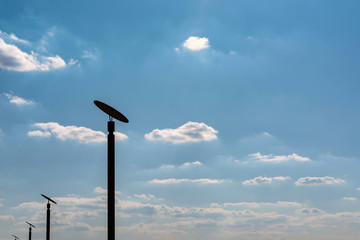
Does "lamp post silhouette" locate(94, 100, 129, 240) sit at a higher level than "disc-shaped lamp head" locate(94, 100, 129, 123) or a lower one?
lower

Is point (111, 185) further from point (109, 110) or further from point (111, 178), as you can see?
point (109, 110)

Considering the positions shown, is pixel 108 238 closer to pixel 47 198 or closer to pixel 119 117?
pixel 119 117

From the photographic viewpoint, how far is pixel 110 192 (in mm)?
16969

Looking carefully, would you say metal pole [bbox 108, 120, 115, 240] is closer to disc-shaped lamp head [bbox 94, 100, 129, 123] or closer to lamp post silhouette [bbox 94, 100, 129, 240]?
lamp post silhouette [bbox 94, 100, 129, 240]

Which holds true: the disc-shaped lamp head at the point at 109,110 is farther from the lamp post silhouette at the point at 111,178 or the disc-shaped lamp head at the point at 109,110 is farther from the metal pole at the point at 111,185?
the metal pole at the point at 111,185

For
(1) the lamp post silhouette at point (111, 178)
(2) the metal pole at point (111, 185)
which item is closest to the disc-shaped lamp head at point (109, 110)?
(1) the lamp post silhouette at point (111, 178)

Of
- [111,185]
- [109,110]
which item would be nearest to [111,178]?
[111,185]

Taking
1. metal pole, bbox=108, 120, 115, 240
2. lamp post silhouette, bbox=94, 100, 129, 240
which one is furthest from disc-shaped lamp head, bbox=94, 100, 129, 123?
metal pole, bbox=108, 120, 115, 240

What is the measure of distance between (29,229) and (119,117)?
2186 inches

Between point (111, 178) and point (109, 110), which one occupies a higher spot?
point (109, 110)

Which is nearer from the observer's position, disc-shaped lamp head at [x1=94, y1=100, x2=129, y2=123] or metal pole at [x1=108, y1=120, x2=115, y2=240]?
metal pole at [x1=108, y1=120, x2=115, y2=240]

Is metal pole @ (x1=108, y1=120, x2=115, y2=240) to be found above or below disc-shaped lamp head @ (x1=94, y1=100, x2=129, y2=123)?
below

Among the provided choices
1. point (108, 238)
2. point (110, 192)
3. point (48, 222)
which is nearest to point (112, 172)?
point (110, 192)

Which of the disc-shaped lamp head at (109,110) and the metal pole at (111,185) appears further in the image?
the disc-shaped lamp head at (109,110)
